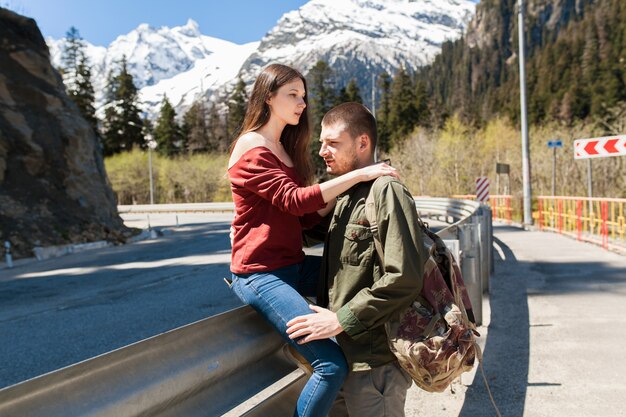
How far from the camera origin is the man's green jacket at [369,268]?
6.77ft

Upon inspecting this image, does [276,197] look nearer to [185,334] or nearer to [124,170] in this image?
[185,334]

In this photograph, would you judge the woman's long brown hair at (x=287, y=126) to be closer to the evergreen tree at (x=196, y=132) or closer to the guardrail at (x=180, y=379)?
the guardrail at (x=180, y=379)

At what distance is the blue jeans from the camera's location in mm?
2145

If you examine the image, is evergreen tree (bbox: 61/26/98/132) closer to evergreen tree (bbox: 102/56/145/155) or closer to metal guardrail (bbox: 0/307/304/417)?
evergreen tree (bbox: 102/56/145/155)

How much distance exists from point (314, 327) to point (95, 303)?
6.92 m

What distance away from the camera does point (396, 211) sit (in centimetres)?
210

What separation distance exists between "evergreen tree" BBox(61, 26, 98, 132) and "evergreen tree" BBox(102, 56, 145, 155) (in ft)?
19.5

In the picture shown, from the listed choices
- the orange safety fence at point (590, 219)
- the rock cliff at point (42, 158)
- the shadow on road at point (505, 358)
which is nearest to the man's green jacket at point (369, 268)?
the shadow on road at point (505, 358)

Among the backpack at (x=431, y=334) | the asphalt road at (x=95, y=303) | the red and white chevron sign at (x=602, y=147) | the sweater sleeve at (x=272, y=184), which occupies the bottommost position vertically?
the asphalt road at (x=95, y=303)

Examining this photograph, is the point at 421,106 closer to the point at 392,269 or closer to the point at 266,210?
the point at 266,210

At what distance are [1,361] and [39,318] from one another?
2064 millimetres

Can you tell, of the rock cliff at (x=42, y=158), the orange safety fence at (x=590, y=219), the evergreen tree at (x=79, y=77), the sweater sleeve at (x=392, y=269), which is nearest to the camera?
the sweater sleeve at (x=392, y=269)

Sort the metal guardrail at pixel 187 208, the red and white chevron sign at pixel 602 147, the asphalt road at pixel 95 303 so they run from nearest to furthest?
the asphalt road at pixel 95 303, the red and white chevron sign at pixel 602 147, the metal guardrail at pixel 187 208

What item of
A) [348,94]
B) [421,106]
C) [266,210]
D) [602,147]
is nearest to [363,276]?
[266,210]
